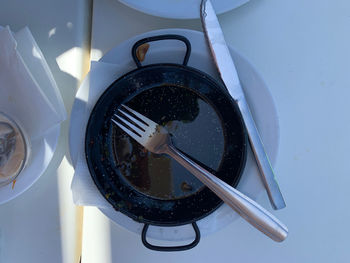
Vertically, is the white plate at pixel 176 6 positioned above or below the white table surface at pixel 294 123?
above

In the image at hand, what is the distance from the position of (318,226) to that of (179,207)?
0.81 ft

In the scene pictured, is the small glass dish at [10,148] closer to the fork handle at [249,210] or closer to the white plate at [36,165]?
the white plate at [36,165]

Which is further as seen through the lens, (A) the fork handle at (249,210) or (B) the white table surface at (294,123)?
(B) the white table surface at (294,123)

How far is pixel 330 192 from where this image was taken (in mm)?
594

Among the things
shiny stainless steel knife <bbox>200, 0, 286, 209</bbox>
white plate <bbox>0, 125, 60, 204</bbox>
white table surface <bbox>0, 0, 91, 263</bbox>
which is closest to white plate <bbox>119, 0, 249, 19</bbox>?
shiny stainless steel knife <bbox>200, 0, 286, 209</bbox>

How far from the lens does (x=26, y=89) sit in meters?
0.53

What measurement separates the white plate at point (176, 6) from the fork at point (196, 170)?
0.54ft

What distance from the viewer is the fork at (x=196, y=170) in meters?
0.48

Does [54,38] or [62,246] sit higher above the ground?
[54,38]

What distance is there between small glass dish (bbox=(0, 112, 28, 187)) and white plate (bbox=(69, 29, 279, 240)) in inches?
3.2

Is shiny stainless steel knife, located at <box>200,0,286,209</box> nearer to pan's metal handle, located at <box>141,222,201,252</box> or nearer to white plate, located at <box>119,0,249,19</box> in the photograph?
white plate, located at <box>119,0,249,19</box>

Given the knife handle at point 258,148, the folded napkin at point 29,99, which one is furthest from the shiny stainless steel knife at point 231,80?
the folded napkin at point 29,99

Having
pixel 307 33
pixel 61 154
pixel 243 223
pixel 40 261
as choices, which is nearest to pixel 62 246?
pixel 40 261

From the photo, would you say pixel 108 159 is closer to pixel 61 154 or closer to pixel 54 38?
pixel 61 154
